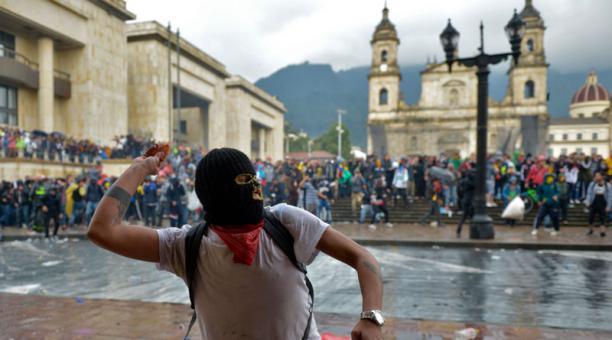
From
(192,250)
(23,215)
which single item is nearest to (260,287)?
(192,250)

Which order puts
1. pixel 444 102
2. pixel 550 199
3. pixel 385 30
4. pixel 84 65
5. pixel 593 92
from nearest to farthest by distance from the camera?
pixel 550 199
pixel 84 65
pixel 385 30
pixel 444 102
pixel 593 92

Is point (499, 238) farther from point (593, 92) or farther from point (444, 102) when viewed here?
point (593, 92)

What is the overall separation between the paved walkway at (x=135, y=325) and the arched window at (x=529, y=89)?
2735 inches

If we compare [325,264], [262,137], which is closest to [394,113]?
[262,137]

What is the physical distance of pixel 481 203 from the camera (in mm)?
11109

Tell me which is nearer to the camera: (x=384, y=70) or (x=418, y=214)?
(x=418, y=214)

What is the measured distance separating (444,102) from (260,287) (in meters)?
71.9

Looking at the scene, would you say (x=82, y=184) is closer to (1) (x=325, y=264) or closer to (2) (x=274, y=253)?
(1) (x=325, y=264)

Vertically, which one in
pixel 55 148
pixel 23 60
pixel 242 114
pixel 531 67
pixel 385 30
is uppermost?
pixel 385 30

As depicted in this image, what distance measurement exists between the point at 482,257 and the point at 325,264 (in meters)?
3.14

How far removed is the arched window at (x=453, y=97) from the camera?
227ft

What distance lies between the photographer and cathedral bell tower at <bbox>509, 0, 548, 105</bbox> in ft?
208

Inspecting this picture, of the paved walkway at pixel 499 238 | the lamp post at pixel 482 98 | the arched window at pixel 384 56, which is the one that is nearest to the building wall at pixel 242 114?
the arched window at pixel 384 56

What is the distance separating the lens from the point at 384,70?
220ft
